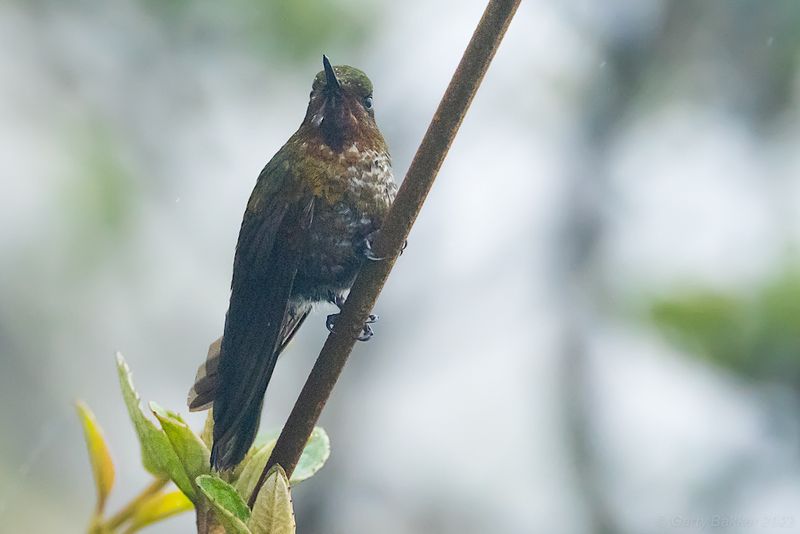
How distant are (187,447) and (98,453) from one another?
13cm

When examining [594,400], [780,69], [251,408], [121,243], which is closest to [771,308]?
[594,400]

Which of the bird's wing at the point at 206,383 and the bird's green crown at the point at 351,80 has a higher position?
the bird's green crown at the point at 351,80

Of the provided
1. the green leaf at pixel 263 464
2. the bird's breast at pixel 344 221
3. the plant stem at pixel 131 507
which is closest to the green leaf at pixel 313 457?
the green leaf at pixel 263 464

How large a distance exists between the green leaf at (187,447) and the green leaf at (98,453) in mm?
97

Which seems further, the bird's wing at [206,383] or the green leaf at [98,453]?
the bird's wing at [206,383]

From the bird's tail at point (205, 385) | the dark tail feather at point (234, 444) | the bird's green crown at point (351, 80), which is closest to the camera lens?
the dark tail feather at point (234, 444)

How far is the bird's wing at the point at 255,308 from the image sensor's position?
2.74ft

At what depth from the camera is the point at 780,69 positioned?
11.8 feet

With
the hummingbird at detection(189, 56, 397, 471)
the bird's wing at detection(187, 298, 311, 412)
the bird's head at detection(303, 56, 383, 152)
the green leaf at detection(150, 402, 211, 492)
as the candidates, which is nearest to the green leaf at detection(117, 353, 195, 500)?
the green leaf at detection(150, 402, 211, 492)

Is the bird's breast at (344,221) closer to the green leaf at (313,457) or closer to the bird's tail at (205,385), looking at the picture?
the bird's tail at (205,385)

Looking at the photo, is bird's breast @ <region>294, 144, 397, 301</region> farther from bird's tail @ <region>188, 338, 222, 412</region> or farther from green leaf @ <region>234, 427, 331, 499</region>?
green leaf @ <region>234, 427, 331, 499</region>

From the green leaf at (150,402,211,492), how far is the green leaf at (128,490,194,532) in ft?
0.19

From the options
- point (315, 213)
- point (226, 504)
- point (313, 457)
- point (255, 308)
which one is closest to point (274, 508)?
point (226, 504)

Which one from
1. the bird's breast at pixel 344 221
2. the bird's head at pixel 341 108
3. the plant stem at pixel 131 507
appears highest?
the bird's head at pixel 341 108
